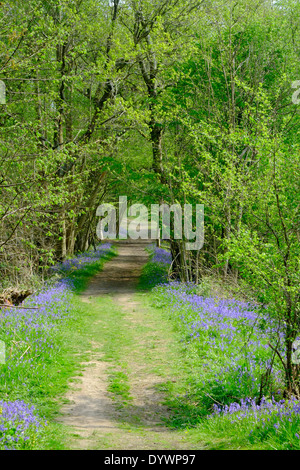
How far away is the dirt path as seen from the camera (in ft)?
19.9

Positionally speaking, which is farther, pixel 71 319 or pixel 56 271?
pixel 56 271

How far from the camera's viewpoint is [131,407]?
7.78 meters

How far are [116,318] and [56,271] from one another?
27.0ft

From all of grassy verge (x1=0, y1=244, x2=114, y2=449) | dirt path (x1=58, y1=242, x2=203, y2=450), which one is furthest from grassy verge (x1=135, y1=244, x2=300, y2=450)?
grassy verge (x1=0, y1=244, x2=114, y2=449)

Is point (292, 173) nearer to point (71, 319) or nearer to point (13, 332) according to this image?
point (13, 332)

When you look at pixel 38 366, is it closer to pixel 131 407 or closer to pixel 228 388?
pixel 131 407

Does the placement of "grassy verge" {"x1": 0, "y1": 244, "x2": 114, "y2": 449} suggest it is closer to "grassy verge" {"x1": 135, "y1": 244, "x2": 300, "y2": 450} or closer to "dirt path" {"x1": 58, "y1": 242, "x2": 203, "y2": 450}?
"dirt path" {"x1": 58, "y1": 242, "x2": 203, "y2": 450}

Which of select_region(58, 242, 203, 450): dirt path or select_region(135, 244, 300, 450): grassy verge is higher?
select_region(135, 244, 300, 450): grassy verge

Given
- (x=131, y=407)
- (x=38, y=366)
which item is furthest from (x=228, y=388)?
(x=38, y=366)

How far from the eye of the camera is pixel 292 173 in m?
7.09

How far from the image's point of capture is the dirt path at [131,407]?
6.07 m

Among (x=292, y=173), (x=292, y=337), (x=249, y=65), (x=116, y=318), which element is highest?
(x=249, y=65)

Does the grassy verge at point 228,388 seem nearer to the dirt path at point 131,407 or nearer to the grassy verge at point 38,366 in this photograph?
the dirt path at point 131,407
